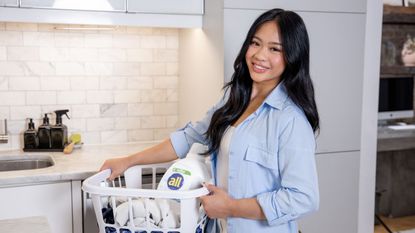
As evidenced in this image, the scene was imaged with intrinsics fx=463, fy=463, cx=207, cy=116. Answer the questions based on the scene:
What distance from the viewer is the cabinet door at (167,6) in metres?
2.22

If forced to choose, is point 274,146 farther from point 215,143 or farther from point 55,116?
point 55,116

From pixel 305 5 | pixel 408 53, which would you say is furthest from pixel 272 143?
pixel 408 53

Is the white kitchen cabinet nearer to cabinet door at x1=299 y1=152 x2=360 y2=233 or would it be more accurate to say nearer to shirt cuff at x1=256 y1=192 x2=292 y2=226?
shirt cuff at x1=256 y1=192 x2=292 y2=226

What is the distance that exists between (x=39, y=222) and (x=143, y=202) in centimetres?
37

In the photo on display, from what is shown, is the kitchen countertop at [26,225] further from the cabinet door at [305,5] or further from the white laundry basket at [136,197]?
the cabinet door at [305,5]

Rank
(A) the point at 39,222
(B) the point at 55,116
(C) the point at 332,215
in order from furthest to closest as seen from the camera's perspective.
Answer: (B) the point at 55,116, (C) the point at 332,215, (A) the point at 39,222

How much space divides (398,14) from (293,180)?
9.33 feet

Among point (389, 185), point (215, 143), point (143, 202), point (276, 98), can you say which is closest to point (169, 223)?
point (143, 202)

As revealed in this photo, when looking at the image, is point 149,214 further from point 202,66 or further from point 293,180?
point 202,66

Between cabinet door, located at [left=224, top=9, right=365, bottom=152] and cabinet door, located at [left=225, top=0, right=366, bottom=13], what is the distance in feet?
0.09

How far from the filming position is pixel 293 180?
134 cm

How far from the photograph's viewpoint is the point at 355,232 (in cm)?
245

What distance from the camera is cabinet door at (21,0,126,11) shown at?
6.86ft

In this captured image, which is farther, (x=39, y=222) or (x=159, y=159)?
(x=159, y=159)
